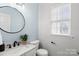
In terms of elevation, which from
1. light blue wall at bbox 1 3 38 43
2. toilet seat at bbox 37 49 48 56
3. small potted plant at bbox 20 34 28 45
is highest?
light blue wall at bbox 1 3 38 43

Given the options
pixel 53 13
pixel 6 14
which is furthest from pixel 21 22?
pixel 53 13

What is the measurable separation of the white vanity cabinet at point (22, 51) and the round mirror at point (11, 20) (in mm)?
247

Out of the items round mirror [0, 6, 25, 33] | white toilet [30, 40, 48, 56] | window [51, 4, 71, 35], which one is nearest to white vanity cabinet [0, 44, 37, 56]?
white toilet [30, 40, 48, 56]

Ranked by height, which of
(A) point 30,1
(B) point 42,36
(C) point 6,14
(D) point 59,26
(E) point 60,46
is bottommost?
(E) point 60,46

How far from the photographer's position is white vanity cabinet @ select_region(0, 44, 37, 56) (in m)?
1.11

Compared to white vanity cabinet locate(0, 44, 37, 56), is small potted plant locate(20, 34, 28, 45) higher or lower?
higher

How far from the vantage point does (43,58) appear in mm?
1139

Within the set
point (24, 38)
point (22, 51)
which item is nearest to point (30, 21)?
point (24, 38)

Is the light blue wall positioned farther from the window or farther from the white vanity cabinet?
the window

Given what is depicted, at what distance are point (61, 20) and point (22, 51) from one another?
0.68 metres

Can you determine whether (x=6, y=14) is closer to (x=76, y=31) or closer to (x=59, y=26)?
(x=59, y=26)

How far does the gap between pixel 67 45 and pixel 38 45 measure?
0.40 meters

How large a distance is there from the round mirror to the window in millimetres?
447

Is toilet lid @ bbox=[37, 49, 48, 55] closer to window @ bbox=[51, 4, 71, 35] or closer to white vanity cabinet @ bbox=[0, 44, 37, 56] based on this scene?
white vanity cabinet @ bbox=[0, 44, 37, 56]
